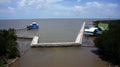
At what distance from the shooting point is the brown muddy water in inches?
592

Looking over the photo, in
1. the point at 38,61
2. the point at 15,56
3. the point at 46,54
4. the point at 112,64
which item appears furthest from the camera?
the point at 46,54

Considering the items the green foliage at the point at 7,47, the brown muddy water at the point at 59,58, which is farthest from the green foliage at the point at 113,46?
the green foliage at the point at 7,47

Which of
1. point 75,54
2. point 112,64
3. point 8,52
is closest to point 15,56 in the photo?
point 8,52

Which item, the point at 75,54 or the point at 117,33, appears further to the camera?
the point at 75,54

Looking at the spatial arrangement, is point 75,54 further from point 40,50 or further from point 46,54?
point 40,50

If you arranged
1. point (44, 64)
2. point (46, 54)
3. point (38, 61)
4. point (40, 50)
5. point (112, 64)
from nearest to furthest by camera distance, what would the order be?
1. point (112, 64)
2. point (44, 64)
3. point (38, 61)
4. point (46, 54)
5. point (40, 50)

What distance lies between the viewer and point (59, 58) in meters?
16.7

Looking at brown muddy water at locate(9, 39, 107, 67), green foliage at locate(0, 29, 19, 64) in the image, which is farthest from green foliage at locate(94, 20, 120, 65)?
green foliage at locate(0, 29, 19, 64)

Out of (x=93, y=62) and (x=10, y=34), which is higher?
(x=10, y=34)

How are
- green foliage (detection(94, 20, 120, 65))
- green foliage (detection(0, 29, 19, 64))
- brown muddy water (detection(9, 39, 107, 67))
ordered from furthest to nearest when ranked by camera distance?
green foliage (detection(0, 29, 19, 64)) < brown muddy water (detection(9, 39, 107, 67)) < green foliage (detection(94, 20, 120, 65))

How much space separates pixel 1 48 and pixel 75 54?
6448 millimetres

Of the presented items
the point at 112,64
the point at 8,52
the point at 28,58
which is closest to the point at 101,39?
the point at 112,64

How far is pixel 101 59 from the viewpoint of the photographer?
53.3ft

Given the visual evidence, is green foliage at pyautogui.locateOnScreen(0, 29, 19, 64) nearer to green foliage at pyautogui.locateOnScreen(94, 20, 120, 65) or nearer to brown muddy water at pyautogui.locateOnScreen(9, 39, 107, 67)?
brown muddy water at pyautogui.locateOnScreen(9, 39, 107, 67)
